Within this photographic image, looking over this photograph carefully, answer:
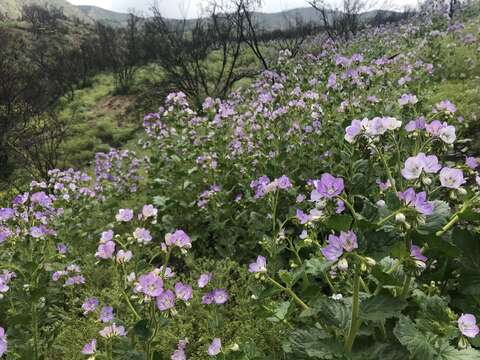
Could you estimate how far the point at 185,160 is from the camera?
16.6 feet

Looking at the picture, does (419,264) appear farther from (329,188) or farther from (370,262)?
(329,188)

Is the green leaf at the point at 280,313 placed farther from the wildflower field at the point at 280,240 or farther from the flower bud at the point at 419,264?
the flower bud at the point at 419,264

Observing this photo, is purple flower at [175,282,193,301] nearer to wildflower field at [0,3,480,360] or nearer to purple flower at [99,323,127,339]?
wildflower field at [0,3,480,360]

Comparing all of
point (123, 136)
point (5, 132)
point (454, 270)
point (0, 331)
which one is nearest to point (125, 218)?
point (0, 331)

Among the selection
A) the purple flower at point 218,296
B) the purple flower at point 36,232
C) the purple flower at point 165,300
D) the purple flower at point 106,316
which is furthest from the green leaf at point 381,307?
the purple flower at point 36,232

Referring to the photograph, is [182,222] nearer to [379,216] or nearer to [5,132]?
[379,216]

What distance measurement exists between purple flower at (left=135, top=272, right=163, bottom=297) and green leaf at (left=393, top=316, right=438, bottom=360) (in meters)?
0.96

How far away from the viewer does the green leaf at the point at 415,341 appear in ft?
4.36

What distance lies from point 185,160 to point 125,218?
2.73 meters

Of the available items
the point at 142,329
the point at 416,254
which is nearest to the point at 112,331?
the point at 142,329

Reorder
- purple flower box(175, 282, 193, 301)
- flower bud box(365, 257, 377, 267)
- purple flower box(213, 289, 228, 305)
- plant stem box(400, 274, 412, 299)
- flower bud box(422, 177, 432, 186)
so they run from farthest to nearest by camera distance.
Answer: purple flower box(213, 289, 228, 305), purple flower box(175, 282, 193, 301), plant stem box(400, 274, 412, 299), flower bud box(422, 177, 432, 186), flower bud box(365, 257, 377, 267)

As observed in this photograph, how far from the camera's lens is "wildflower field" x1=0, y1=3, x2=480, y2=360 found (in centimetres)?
143

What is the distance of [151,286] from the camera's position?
1709 mm

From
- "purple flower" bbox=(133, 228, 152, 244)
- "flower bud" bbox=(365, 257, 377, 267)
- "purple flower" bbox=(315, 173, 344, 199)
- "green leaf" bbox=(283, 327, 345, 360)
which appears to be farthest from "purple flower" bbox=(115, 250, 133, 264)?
"flower bud" bbox=(365, 257, 377, 267)
